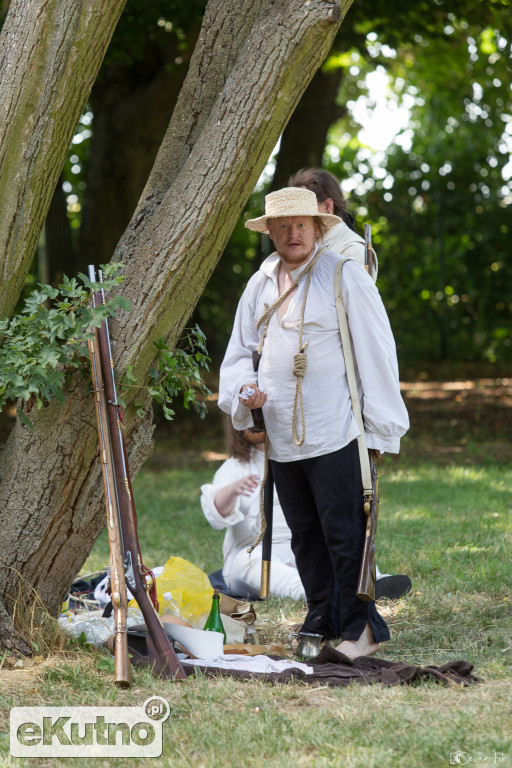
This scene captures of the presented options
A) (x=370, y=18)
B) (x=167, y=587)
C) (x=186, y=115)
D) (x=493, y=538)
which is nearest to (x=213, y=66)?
(x=186, y=115)

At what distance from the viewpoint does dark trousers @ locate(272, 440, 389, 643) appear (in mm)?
4102

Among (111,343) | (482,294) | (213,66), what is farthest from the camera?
(482,294)

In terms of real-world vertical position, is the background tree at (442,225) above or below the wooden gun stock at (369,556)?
above

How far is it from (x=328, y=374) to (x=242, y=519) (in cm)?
156

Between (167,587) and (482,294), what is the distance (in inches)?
482

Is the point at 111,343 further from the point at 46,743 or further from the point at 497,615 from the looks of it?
the point at 497,615

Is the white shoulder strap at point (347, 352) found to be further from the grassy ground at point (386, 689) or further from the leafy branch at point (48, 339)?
the grassy ground at point (386, 689)

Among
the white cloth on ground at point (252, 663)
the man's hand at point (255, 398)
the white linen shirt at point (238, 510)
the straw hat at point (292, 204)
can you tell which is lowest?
the white cloth on ground at point (252, 663)

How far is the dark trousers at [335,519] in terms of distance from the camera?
4.10 meters

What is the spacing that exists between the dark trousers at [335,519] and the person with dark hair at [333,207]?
102 cm

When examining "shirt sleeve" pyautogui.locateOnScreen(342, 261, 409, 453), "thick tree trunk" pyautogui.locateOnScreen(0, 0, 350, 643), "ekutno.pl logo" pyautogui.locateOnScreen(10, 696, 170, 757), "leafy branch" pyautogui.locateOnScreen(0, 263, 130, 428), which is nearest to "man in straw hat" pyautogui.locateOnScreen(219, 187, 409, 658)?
"shirt sleeve" pyautogui.locateOnScreen(342, 261, 409, 453)

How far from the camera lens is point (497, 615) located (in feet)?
15.3

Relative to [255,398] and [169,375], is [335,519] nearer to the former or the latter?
[255,398]

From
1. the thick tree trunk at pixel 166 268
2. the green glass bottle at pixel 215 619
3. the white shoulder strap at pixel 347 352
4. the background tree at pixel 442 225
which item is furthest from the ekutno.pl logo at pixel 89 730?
the background tree at pixel 442 225
